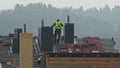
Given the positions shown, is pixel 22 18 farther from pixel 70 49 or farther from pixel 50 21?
pixel 70 49

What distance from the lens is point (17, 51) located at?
76.8ft

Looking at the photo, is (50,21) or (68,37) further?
(50,21)

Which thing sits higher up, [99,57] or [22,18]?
[22,18]

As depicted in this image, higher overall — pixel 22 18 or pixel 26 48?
pixel 22 18

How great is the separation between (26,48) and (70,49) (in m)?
5.72

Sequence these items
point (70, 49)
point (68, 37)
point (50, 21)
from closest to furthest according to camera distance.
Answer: point (70, 49), point (68, 37), point (50, 21)

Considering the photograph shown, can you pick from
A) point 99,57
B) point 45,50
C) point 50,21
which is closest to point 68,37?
A: point 45,50

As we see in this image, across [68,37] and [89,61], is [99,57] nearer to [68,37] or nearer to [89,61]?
[89,61]

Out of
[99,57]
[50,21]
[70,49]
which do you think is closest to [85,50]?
[70,49]

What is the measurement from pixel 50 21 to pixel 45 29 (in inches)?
6837

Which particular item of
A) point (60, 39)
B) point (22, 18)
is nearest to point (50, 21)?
point (22, 18)

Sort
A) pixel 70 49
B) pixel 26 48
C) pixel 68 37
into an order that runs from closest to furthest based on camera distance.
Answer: pixel 26 48
pixel 70 49
pixel 68 37

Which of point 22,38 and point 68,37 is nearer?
point 22,38

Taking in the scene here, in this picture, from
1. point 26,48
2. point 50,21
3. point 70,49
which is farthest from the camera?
point 50,21
